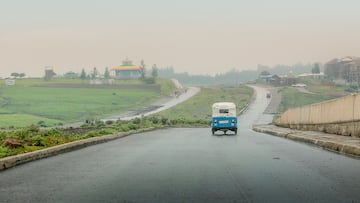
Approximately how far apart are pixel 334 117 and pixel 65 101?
141 meters

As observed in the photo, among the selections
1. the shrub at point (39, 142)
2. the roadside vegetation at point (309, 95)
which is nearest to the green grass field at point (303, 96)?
the roadside vegetation at point (309, 95)

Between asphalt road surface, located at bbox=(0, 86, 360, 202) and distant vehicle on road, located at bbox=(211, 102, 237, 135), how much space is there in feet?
79.4

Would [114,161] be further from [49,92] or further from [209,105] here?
[49,92]

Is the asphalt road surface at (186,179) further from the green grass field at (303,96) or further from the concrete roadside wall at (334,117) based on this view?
the green grass field at (303,96)

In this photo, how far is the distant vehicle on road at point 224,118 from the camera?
40469mm

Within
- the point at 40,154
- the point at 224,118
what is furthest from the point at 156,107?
the point at 40,154

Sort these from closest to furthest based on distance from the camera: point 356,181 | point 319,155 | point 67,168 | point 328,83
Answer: point 356,181 → point 67,168 → point 319,155 → point 328,83

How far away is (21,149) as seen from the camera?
17344mm

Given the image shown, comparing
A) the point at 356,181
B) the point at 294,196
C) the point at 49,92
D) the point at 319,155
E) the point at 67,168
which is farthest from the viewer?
the point at 49,92

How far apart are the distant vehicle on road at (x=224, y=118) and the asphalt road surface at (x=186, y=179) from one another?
2421cm

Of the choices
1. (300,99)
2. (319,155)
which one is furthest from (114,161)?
(300,99)

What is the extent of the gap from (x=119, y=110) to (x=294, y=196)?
14046cm

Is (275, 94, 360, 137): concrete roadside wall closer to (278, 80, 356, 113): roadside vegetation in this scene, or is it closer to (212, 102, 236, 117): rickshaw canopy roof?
(212, 102, 236, 117): rickshaw canopy roof

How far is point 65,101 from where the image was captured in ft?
531
